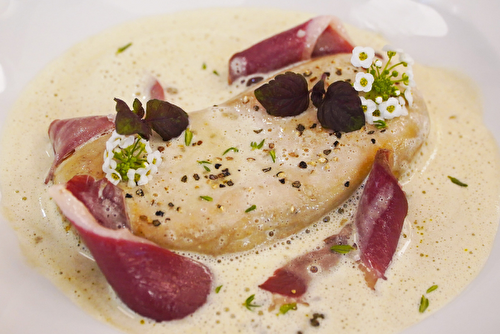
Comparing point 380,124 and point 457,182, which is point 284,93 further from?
point 457,182

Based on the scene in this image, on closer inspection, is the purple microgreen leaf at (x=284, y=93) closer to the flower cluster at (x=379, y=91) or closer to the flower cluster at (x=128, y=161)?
the flower cluster at (x=379, y=91)

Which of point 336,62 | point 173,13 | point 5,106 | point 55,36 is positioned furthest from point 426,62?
point 5,106

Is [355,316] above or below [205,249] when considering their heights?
below

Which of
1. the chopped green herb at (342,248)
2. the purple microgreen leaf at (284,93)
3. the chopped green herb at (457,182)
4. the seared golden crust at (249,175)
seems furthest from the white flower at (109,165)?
the chopped green herb at (457,182)

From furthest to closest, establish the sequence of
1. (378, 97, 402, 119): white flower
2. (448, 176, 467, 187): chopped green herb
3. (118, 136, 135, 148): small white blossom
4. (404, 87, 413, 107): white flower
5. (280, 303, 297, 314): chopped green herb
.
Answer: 1. (448, 176, 467, 187): chopped green herb
2. (404, 87, 413, 107): white flower
3. (378, 97, 402, 119): white flower
4. (118, 136, 135, 148): small white blossom
5. (280, 303, 297, 314): chopped green herb

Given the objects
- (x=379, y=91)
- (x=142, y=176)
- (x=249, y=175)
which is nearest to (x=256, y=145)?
(x=249, y=175)

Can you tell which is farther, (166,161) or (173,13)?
(173,13)

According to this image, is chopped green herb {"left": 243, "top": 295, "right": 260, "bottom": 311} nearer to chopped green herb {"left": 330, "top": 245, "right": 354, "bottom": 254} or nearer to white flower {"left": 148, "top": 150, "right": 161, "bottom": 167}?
chopped green herb {"left": 330, "top": 245, "right": 354, "bottom": 254}

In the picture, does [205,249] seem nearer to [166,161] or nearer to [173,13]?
[166,161]

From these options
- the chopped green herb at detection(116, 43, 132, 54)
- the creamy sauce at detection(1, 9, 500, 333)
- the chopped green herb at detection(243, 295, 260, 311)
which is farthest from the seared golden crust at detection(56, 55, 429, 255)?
the chopped green herb at detection(116, 43, 132, 54)
